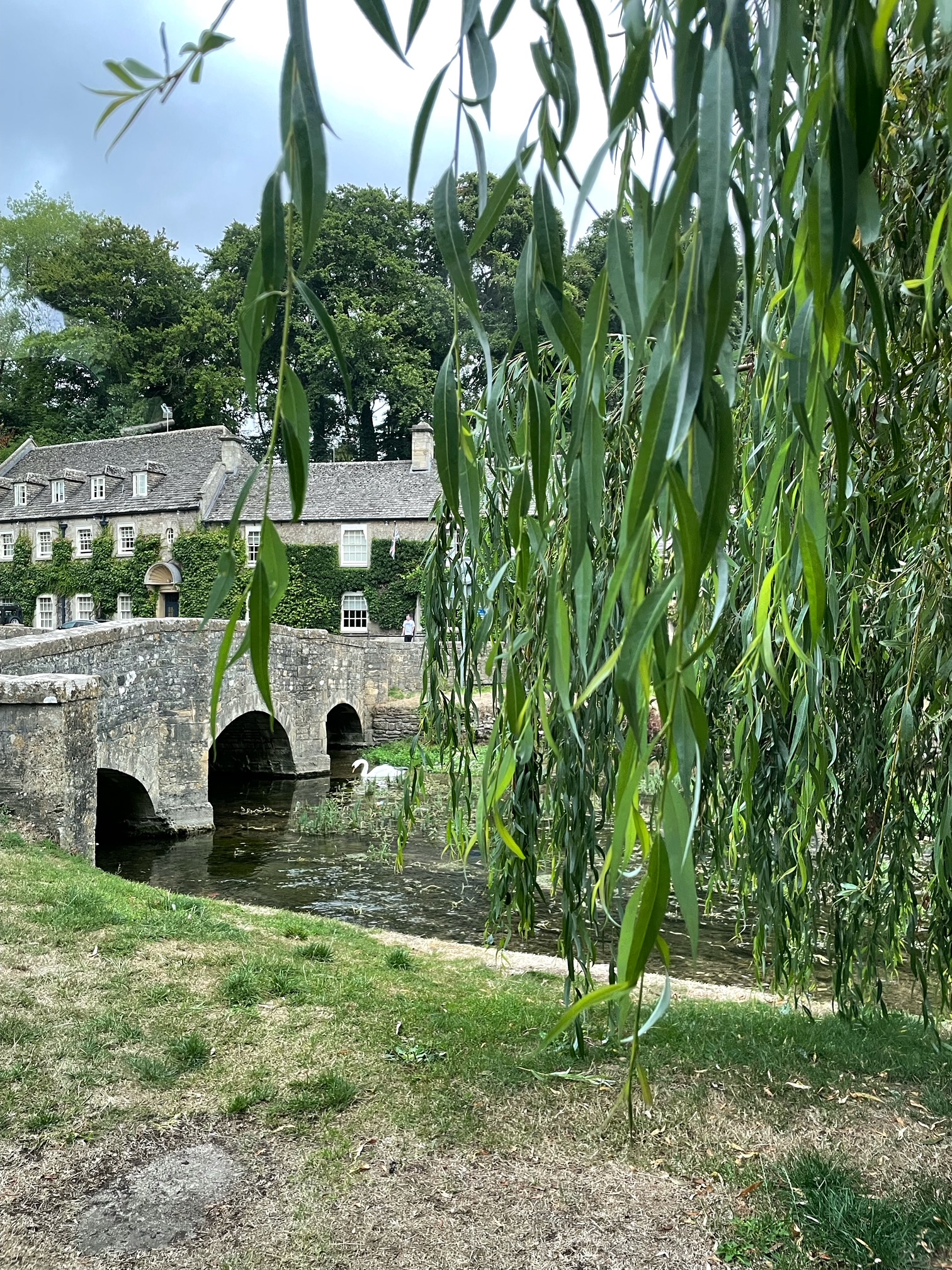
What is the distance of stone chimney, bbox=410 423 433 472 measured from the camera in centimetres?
2847

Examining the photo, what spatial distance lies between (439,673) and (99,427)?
39.3m

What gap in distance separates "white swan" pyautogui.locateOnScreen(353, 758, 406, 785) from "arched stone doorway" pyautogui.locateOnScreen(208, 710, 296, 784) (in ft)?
4.94

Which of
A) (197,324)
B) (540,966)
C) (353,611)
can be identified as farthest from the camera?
(197,324)

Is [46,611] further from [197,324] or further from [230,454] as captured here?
[197,324]

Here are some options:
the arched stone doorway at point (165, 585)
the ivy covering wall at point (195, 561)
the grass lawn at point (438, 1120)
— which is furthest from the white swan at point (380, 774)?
the arched stone doorway at point (165, 585)

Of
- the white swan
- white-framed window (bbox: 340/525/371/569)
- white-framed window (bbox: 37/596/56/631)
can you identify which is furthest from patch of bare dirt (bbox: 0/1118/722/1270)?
white-framed window (bbox: 37/596/56/631)

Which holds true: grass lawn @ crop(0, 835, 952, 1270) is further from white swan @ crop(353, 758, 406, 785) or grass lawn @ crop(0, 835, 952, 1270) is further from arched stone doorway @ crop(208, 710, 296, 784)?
arched stone doorway @ crop(208, 710, 296, 784)

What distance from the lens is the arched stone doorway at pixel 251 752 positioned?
18.3m

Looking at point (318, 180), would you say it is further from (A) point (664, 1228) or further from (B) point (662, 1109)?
(B) point (662, 1109)

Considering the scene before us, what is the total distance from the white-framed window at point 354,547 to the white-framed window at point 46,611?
34.2 ft

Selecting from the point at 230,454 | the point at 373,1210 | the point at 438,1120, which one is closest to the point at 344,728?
the point at 230,454

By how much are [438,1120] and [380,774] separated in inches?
513

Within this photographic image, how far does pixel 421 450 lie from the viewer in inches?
1142

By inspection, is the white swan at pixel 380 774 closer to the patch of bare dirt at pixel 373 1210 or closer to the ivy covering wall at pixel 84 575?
the patch of bare dirt at pixel 373 1210
